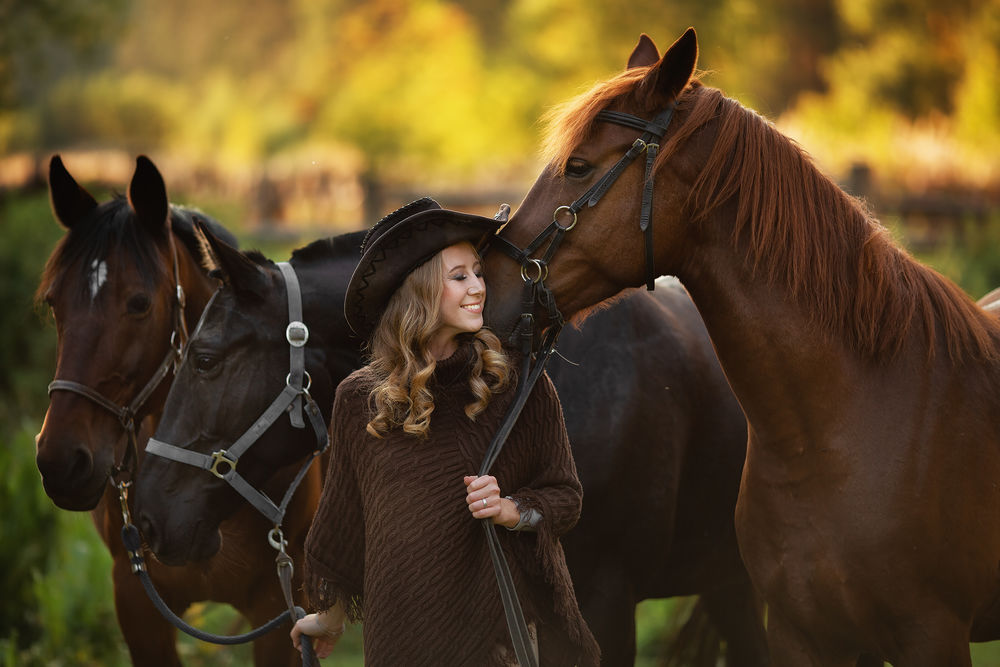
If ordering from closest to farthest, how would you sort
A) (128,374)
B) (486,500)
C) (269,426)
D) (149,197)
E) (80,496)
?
1. (486,500)
2. (269,426)
3. (80,496)
4. (128,374)
5. (149,197)

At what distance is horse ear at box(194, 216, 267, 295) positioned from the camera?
2963mm

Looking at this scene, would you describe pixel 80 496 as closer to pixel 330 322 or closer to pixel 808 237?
pixel 330 322

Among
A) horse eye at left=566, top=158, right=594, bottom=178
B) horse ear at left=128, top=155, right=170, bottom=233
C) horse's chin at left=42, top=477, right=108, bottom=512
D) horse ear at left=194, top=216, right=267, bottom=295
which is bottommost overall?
horse's chin at left=42, top=477, right=108, bottom=512

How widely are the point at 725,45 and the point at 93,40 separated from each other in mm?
16415

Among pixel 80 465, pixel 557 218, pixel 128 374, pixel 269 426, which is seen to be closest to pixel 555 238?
pixel 557 218

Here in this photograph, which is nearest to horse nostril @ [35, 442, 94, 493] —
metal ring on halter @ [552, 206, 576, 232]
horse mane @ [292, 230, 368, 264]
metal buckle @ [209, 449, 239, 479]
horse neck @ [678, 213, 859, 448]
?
metal buckle @ [209, 449, 239, 479]

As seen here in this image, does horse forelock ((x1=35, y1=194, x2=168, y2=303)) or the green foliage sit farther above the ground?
the green foliage

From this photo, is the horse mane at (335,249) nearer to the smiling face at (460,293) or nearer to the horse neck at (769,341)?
the smiling face at (460,293)

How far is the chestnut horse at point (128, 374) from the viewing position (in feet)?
10.1

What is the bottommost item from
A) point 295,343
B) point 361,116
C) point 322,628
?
point 322,628

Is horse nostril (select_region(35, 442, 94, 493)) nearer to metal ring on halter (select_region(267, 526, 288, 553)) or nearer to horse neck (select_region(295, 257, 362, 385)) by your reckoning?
metal ring on halter (select_region(267, 526, 288, 553))

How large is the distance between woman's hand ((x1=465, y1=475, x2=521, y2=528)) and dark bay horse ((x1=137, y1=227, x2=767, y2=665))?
105cm

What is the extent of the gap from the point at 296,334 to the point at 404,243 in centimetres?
81

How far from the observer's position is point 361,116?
3372cm
